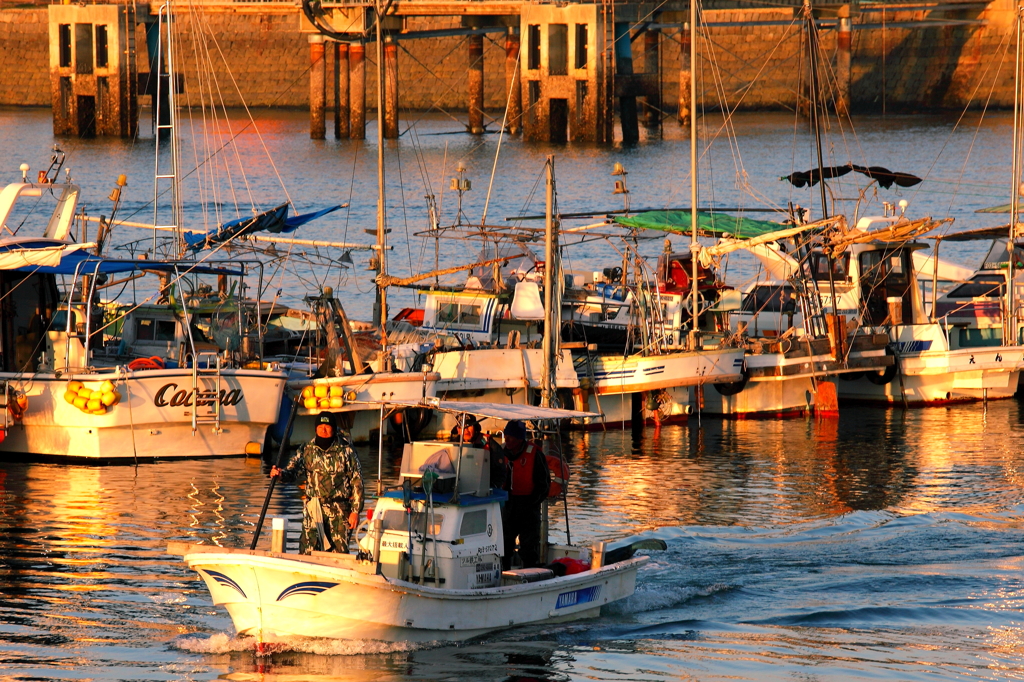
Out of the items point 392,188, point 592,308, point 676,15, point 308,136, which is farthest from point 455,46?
point 592,308

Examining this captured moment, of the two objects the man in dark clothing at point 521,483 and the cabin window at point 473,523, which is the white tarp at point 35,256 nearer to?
the man in dark clothing at point 521,483

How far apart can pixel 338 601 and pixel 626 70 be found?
69.6m

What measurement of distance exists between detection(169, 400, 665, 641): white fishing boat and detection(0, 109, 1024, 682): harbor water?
0.85ft

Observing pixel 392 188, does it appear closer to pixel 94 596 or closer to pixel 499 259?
pixel 499 259

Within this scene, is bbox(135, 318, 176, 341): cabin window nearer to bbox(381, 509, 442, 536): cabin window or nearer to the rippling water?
the rippling water

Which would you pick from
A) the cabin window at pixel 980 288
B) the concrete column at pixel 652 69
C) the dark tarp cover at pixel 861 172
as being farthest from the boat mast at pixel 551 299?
the concrete column at pixel 652 69

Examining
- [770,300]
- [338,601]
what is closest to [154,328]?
[770,300]

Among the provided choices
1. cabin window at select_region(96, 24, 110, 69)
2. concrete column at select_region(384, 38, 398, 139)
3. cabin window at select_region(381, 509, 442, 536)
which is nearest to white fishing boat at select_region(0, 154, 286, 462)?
cabin window at select_region(381, 509, 442, 536)

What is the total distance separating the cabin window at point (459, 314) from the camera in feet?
99.1

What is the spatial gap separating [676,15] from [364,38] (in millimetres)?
15660

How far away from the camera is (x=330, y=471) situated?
1606cm

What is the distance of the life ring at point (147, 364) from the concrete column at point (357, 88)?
5100cm

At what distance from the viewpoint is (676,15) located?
7981 centimetres

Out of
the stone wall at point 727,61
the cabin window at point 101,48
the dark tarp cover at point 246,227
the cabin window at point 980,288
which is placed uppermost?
the stone wall at point 727,61
